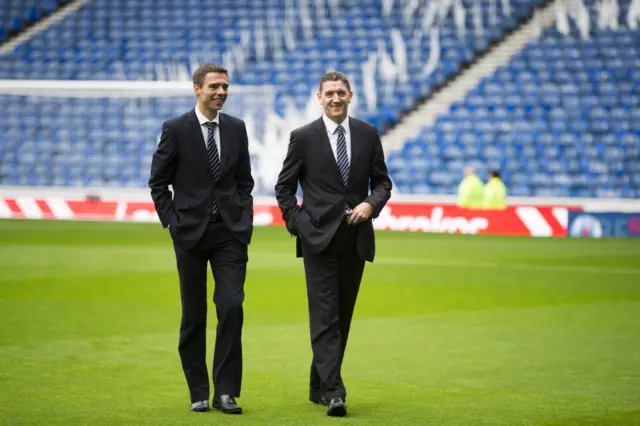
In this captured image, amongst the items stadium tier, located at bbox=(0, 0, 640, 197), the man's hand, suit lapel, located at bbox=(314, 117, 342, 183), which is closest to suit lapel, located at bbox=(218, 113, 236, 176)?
suit lapel, located at bbox=(314, 117, 342, 183)

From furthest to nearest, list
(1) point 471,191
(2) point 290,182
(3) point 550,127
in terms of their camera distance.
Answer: (3) point 550,127 → (1) point 471,191 → (2) point 290,182

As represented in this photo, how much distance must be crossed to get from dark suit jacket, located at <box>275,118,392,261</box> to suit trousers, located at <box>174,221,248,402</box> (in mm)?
444

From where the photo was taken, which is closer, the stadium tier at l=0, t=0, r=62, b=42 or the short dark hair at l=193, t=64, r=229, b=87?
the short dark hair at l=193, t=64, r=229, b=87

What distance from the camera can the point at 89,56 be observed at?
124 ft

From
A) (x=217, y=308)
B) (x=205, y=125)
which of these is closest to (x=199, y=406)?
(x=217, y=308)

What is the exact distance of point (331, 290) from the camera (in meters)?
7.98

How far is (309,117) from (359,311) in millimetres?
21467

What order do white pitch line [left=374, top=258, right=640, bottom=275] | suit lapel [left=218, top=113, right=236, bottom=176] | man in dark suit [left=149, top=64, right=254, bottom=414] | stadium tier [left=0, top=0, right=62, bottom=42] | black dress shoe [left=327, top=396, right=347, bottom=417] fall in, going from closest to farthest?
1. black dress shoe [left=327, top=396, right=347, bottom=417]
2. man in dark suit [left=149, top=64, right=254, bottom=414]
3. suit lapel [left=218, top=113, right=236, bottom=176]
4. white pitch line [left=374, top=258, right=640, bottom=275]
5. stadium tier [left=0, top=0, right=62, bottom=42]

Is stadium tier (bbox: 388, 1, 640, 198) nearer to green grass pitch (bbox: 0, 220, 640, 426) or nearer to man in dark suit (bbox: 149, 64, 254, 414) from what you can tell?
green grass pitch (bbox: 0, 220, 640, 426)

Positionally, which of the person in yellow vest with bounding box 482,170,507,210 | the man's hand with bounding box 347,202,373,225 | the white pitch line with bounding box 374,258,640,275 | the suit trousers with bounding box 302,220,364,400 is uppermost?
the man's hand with bounding box 347,202,373,225

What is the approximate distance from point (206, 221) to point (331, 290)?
0.93 meters

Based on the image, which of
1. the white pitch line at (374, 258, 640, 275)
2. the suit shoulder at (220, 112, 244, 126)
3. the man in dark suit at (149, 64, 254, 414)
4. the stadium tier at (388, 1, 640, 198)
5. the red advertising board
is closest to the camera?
the man in dark suit at (149, 64, 254, 414)

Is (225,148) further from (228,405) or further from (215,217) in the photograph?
(228,405)

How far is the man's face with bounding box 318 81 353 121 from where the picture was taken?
7793 mm
